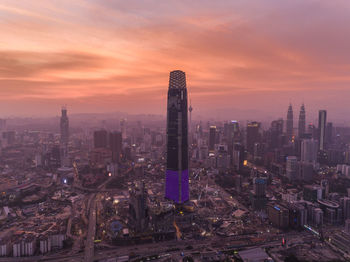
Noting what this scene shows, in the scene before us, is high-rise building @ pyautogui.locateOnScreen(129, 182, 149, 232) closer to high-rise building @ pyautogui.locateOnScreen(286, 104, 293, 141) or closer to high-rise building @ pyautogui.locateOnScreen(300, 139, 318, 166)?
high-rise building @ pyautogui.locateOnScreen(300, 139, 318, 166)

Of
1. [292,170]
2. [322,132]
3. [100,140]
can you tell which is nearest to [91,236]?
[292,170]

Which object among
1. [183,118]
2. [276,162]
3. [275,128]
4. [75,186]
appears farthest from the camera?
[275,128]

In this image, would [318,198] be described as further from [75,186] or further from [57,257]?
[75,186]

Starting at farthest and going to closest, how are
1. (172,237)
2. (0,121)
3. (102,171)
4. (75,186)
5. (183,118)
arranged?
1. (0,121)
2. (102,171)
3. (75,186)
4. (183,118)
5. (172,237)

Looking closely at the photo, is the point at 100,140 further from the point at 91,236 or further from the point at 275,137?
the point at 275,137

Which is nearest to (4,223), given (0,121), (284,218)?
(284,218)

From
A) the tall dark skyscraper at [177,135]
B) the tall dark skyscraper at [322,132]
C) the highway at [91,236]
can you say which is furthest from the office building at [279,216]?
the tall dark skyscraper at [322,132]

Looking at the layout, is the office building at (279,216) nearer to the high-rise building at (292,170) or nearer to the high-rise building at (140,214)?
the high-rise building at (140,214)
